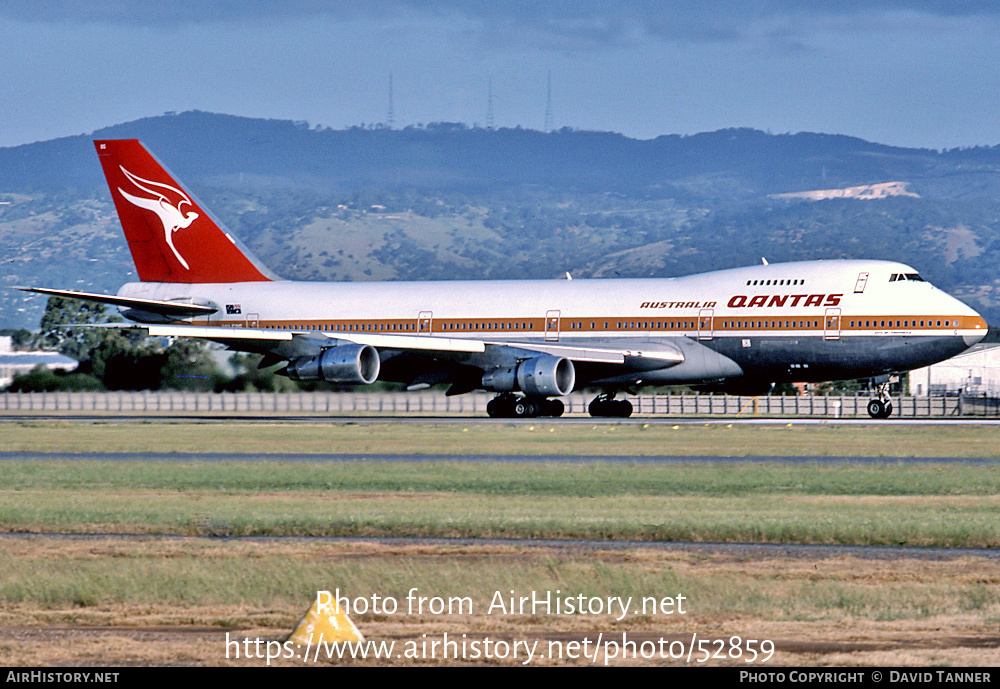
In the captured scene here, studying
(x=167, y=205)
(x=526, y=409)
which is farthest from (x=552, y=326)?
(x=167, y=205)

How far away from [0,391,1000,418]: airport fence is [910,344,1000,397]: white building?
1465 cm

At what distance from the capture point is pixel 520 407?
4775cm

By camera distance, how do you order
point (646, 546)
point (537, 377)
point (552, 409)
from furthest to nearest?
point (552, 409) → point (537, 377) → point (646, 546)

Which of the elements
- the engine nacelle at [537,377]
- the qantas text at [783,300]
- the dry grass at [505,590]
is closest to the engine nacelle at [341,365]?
the engine nacelle at [537,377]

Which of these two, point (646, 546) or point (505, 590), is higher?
point (505, 590)

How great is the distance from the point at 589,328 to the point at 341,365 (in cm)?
846

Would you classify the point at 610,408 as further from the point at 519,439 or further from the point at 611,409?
the point at 519,439

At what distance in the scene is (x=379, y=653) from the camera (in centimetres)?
1108

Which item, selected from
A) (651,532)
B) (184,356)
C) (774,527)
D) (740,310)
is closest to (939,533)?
(774,527)

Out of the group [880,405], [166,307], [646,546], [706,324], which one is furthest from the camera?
[166,307]

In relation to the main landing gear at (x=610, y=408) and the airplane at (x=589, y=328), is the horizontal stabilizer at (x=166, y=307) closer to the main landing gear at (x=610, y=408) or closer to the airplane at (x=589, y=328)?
the airplane at (x=589, y=328)

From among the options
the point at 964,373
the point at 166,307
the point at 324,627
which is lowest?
the point at 964,373
